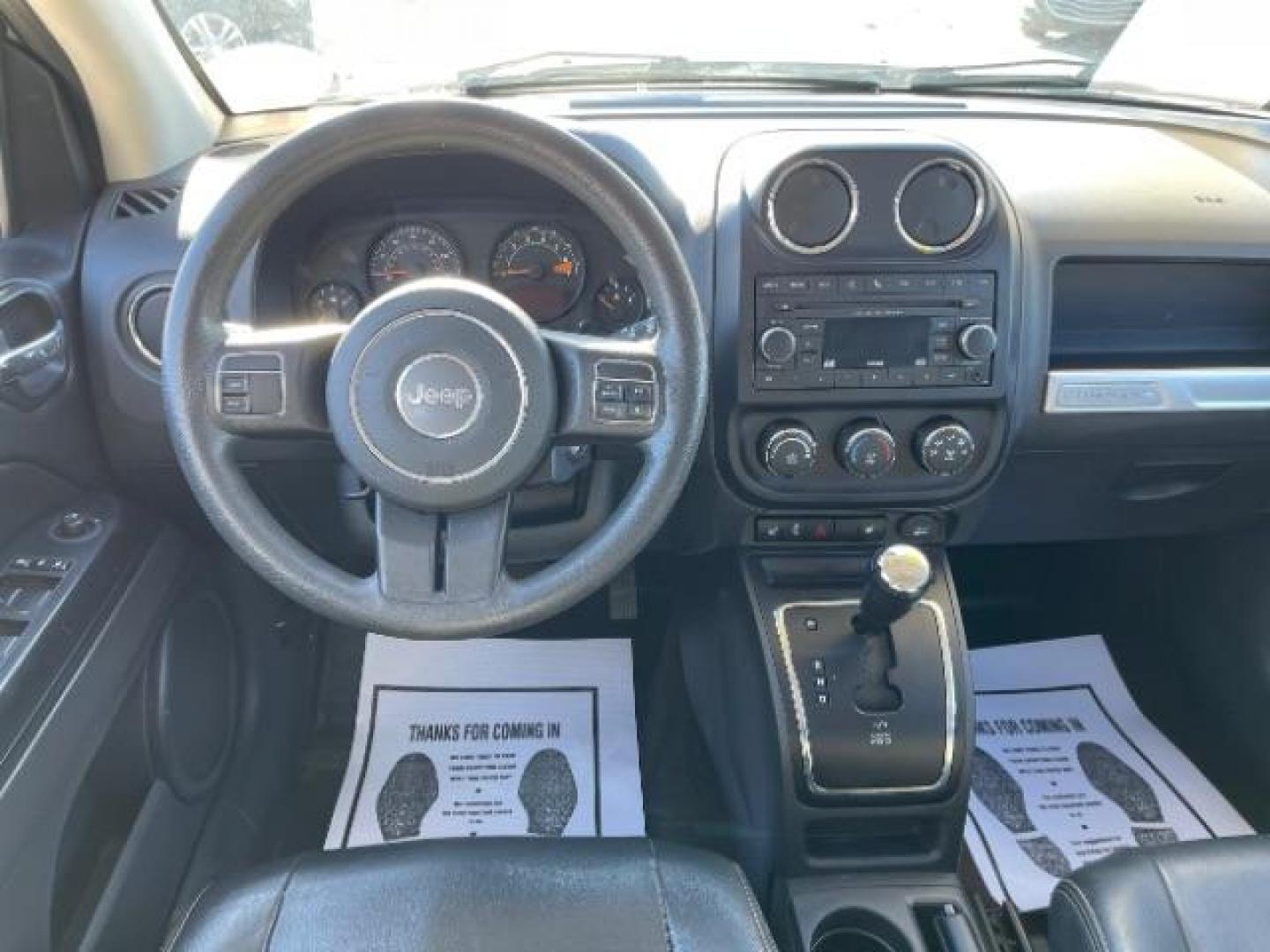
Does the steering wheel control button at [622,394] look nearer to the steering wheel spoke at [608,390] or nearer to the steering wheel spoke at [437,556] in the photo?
the steering wheel spoke at [608,390]

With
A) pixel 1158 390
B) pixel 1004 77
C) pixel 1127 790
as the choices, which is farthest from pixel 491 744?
pixel 1004 77

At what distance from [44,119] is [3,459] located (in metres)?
0.45

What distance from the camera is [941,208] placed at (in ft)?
4.71

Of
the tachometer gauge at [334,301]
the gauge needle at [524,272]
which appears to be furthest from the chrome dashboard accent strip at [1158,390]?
the tachometer gauge at [334,301]

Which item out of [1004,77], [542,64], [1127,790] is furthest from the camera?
[1127,790]

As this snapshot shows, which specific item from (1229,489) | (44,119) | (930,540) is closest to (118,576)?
(44,119)

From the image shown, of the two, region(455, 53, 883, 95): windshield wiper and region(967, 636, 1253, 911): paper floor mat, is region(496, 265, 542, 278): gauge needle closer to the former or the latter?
region(455, 53, 883, 95): windshield wiper

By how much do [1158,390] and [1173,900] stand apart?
2.11ft

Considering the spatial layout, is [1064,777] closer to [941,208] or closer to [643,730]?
[643,730]

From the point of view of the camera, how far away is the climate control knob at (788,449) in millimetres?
1488

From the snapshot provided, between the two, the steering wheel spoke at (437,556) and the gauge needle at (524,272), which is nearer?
the steering wheel spoke at (437,556)

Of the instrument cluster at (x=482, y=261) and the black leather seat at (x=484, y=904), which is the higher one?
the instrument cluster at (x=482, y=261)

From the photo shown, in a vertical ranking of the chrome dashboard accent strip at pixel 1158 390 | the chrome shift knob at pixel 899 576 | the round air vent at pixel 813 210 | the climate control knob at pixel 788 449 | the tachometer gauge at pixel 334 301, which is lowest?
the chrome shift knob at pixel 899 576

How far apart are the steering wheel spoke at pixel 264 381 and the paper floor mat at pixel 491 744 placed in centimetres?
79
